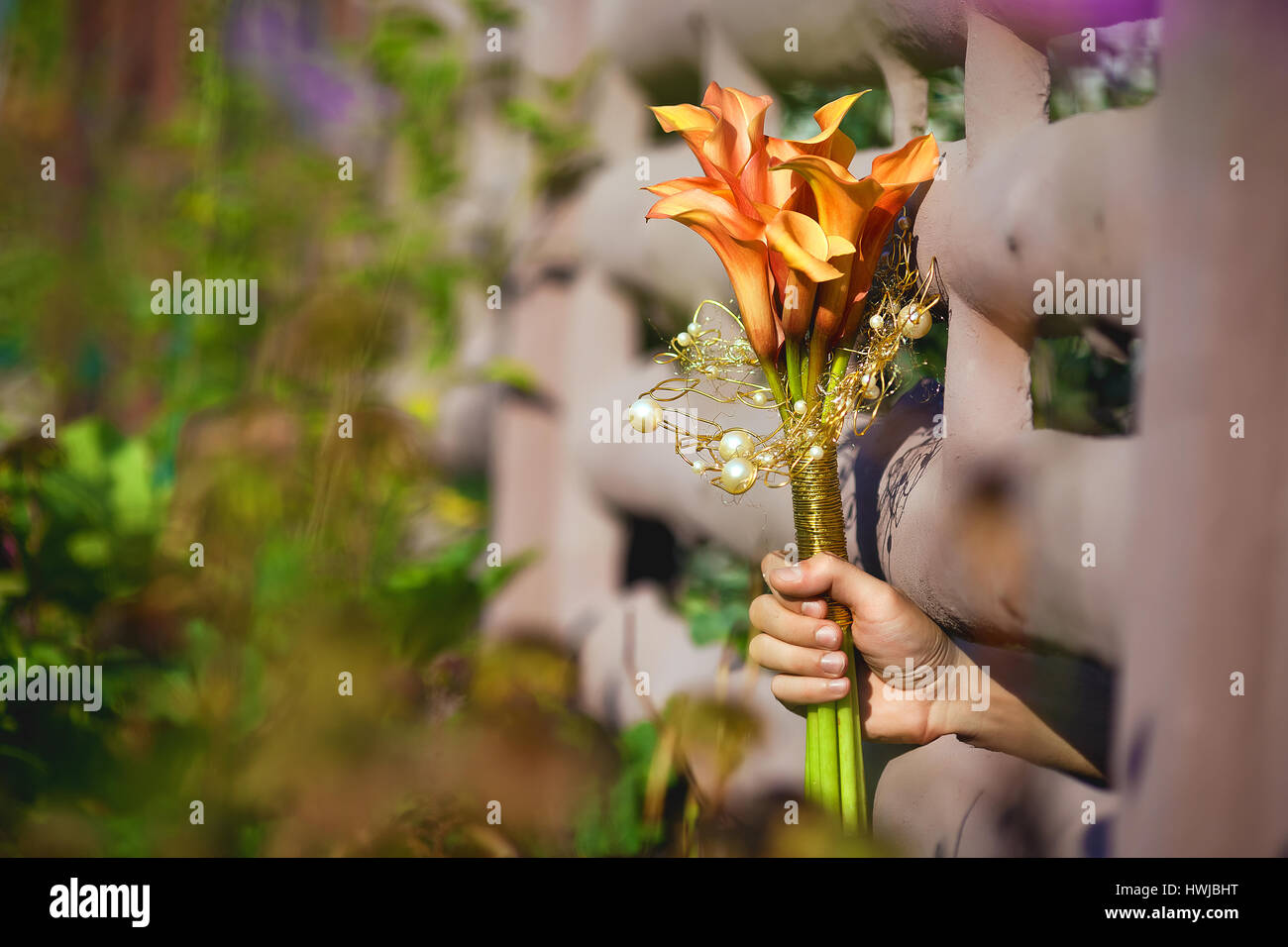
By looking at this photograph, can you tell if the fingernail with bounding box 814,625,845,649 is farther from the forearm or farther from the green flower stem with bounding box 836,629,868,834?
A: the forearm

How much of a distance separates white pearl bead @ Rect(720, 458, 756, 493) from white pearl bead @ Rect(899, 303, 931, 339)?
0.14 m

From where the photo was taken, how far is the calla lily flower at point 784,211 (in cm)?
53

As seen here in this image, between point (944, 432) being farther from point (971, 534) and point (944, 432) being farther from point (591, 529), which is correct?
point (591, 529)

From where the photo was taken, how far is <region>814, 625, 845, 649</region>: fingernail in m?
0.58

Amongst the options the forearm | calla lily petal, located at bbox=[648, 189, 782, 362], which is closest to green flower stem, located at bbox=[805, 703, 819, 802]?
the forearm

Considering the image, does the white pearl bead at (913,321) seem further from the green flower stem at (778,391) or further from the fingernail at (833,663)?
the fingernail at (833,663)

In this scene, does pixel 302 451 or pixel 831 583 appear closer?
pixel 831 583

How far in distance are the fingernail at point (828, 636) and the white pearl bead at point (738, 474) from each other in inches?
4.3

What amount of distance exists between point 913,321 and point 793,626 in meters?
0.22

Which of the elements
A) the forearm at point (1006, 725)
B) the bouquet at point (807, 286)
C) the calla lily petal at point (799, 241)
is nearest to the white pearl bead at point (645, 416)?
the bouquet at point (807, 286)

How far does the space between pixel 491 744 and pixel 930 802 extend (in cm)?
38

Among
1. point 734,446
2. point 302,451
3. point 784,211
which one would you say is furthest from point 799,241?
point 302,451

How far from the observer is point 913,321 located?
59 cm

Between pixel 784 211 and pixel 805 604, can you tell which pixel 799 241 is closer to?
pixel 784 211
